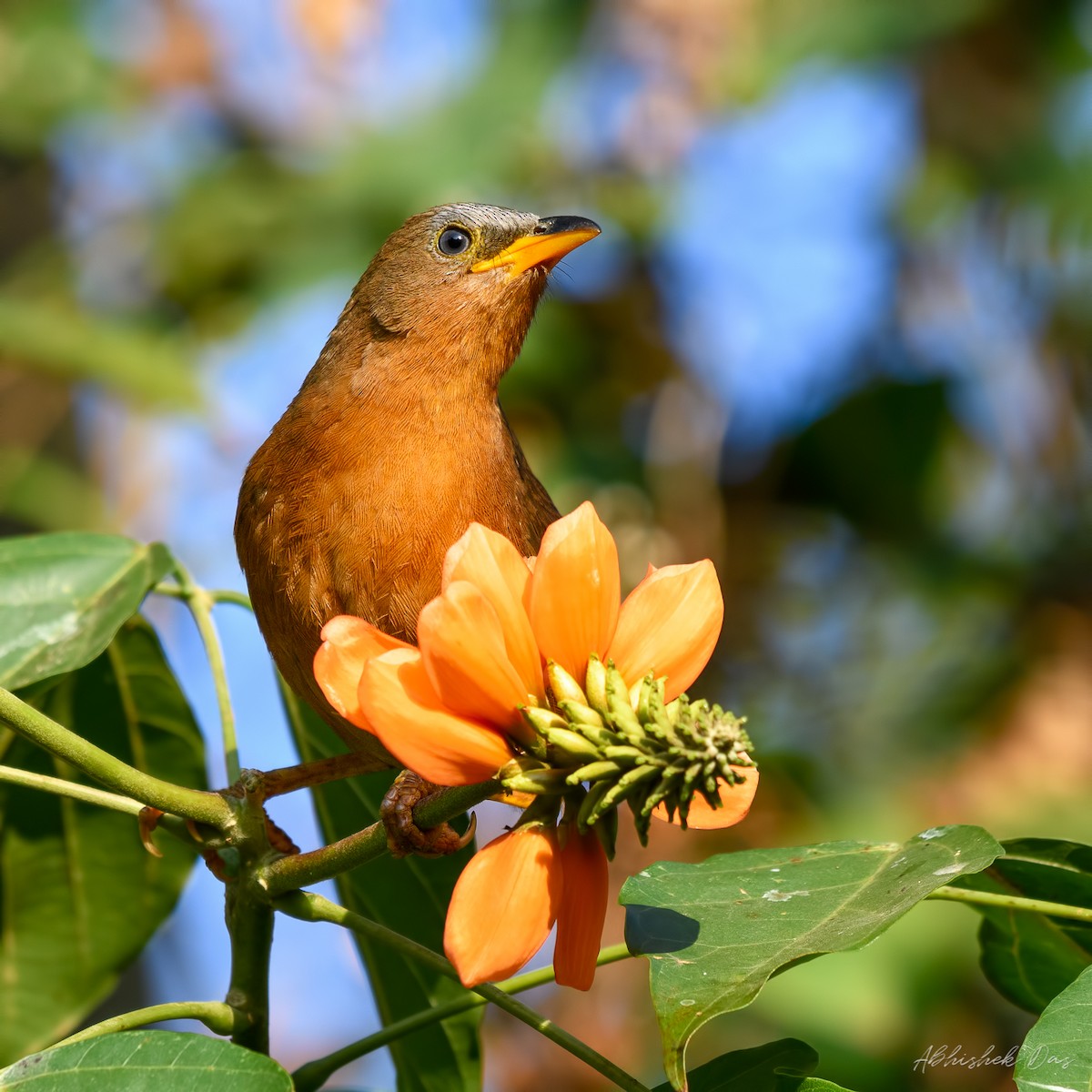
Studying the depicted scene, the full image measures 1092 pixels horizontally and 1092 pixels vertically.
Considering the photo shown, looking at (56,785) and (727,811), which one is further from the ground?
(56,785)

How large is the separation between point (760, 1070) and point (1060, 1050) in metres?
0.42

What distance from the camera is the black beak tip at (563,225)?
3.78m

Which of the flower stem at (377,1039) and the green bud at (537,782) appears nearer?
the green bud at (537,782)

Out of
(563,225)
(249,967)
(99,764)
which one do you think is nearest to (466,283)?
(563,225)

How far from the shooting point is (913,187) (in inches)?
239

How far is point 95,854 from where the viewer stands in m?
3.15

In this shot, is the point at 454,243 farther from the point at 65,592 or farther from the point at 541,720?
the point at 541,720

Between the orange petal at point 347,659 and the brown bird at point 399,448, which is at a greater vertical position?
the brown bird at point 399,448

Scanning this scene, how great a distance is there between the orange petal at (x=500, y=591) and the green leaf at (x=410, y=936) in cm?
122

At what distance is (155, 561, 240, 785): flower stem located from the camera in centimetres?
267

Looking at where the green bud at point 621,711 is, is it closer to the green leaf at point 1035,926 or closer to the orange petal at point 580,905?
the orange petal at point 580,905

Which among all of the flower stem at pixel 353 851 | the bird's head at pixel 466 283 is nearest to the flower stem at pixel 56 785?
the flower stem at pixel 353 851

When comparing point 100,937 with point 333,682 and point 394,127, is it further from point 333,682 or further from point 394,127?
point 394,127

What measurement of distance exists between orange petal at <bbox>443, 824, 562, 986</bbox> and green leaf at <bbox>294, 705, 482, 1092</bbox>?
3.72ft
